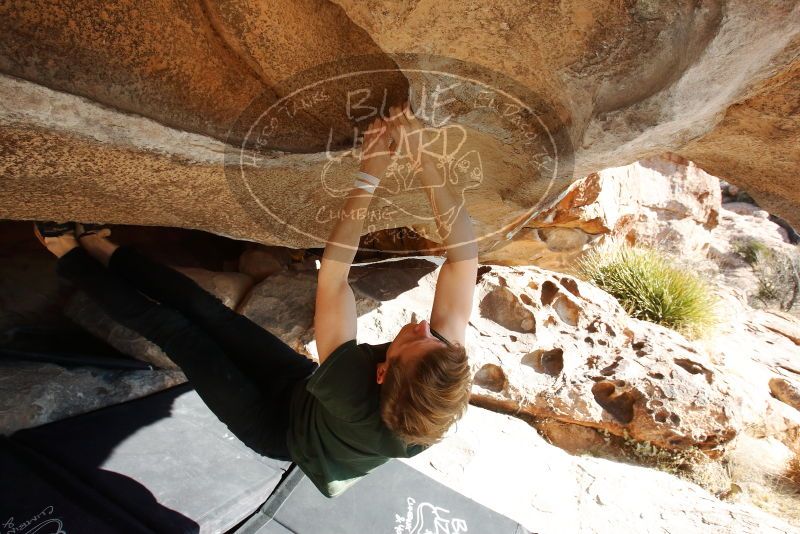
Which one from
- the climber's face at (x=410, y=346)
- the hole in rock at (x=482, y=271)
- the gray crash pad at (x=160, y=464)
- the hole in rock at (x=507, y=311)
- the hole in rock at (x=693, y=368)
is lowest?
the gray crash pad at (x=160, y=464)

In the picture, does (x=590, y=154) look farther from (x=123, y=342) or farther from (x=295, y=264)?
(x=123, y=342)

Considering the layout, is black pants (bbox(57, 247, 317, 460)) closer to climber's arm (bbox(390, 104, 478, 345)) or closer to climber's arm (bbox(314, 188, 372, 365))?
climber's arm (bbox(314, 188, 372, 365))

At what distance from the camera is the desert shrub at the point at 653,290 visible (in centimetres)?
507

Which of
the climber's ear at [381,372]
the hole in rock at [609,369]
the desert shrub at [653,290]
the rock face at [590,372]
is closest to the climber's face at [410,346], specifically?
the climber's ear at [381,372]

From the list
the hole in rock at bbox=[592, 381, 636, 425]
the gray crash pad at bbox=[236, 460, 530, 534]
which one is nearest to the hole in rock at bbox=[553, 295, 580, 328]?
the hole in rock at bbox=[592, 381, 636, 425]

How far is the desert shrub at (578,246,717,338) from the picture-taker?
507cm

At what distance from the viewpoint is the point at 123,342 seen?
9.11ft

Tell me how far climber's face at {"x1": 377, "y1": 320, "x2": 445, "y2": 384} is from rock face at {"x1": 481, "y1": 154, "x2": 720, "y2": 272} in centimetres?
148

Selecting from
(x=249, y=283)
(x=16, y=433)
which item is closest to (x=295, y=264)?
(x=249, y=283)

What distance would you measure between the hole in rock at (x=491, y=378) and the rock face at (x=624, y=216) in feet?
3.03

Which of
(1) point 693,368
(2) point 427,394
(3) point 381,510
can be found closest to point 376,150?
(2) point 427,394

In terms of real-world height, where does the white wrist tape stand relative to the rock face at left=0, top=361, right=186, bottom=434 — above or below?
above

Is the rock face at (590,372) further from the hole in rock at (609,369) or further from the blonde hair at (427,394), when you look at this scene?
the blonde hair at (427,394)

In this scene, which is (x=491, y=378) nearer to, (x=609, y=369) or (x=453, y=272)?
(x=609, y=369)
